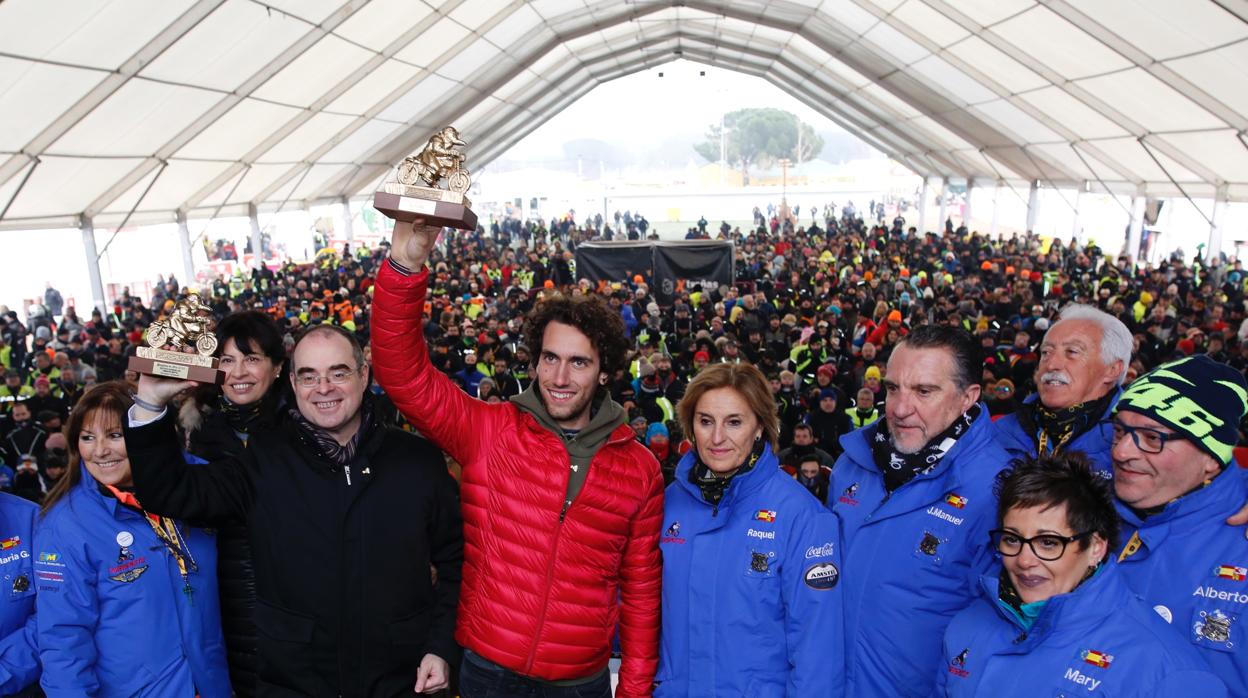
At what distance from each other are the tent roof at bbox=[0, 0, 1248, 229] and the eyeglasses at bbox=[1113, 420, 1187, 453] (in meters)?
9.99

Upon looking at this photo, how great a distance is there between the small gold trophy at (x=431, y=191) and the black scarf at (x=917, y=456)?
1.55 meters

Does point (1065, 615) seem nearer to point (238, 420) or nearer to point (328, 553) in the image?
point (328, 553)

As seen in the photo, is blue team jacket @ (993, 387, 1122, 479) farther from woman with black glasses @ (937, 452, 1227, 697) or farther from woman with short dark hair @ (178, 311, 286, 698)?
woman with short dark hair @ (178, 311, 286, 698)

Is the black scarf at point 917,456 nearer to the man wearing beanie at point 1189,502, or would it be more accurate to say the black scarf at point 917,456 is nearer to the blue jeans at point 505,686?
the man wearing beanie at point 1189,502

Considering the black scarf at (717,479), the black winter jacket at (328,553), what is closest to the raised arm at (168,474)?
the black winter jacket at (328,553)

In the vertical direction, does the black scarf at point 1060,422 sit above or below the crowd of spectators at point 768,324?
above

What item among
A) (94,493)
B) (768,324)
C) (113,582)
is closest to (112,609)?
(113,582)

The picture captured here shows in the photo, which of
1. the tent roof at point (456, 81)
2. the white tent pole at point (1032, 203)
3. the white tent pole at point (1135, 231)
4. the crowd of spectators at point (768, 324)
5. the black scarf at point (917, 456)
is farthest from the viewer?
the white tent pole at point (1032, 203)

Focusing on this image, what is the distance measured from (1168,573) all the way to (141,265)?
3370cm

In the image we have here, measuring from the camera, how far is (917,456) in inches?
101

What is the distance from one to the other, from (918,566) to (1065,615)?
55 centimetres

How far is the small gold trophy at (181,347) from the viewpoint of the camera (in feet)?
7.11

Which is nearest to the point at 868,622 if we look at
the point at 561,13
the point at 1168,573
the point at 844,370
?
the point at 1168,573

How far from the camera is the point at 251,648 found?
2705mm
